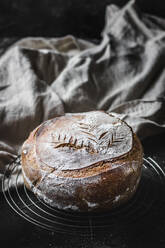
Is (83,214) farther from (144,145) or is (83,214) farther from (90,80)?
(90,80)

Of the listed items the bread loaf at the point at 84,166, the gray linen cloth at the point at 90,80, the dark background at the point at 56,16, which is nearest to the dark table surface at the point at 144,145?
the dark background at the point at 56,16

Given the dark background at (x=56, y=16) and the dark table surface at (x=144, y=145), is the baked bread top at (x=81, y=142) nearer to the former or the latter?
the dark table surface at (x=144, y=145)

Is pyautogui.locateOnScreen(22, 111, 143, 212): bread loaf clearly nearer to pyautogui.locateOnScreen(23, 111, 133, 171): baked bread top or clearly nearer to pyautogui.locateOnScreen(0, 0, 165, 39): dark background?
pyautogui.locateOnScreen(23, 111, 133, 171): baked bread top

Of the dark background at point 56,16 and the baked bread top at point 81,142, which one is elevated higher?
the dark background at point 56,16

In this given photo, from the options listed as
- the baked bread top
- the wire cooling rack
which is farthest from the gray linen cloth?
the baked bread top

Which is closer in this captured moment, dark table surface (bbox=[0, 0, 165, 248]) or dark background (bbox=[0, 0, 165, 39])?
dark table surface (bbox=[0, 0, 165, 248])

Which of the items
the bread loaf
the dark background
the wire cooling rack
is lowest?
the wire cooling rack
